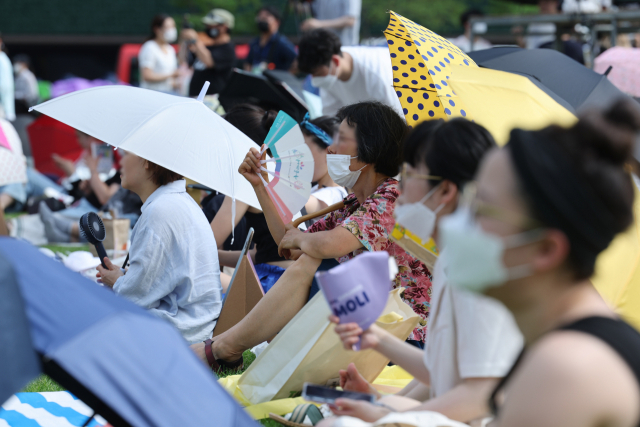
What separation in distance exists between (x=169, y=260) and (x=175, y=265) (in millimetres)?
42

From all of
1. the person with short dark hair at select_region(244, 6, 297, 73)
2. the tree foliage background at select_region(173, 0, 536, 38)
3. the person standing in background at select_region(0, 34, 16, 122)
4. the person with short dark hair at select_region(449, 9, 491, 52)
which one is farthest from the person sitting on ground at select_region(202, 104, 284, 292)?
the tree foliage background at select_region(173, 0, 536, 38)

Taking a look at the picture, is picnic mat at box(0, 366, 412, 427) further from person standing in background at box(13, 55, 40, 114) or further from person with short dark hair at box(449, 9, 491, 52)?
person standing in background at box(13, 55, 40, 114)

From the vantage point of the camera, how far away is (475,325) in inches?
70.1

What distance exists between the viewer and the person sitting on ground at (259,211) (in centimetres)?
411

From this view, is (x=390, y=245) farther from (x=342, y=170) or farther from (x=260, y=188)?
(x=260, y=188)

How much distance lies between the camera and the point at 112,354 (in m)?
1.55

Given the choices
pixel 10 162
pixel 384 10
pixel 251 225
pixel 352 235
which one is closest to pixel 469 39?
pixel 251 225

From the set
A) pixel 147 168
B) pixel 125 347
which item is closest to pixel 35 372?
pixel 125 347

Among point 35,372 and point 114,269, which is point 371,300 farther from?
point 114,269

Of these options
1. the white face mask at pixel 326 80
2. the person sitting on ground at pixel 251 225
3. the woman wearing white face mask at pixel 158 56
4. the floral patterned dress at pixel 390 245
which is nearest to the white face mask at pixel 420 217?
the floral patterned dress at pixel 390 245

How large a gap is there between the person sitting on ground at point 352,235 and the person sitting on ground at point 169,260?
0.24 meters

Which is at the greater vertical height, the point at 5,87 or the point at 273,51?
the point at 273,51

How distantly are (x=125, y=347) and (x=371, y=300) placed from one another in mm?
626

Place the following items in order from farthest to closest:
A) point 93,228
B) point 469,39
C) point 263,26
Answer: point 469,39, point 263,26, point 93,228
